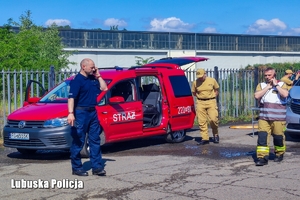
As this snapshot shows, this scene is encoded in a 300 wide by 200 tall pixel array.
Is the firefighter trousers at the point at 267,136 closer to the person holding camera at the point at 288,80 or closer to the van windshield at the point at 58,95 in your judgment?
the van windshield at the point at 58,95

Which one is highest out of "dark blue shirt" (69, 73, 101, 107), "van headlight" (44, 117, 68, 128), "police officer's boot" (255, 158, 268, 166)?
"dark blue shirt" (69, 73, 101, 107)

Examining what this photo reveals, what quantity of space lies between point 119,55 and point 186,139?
89.3ft

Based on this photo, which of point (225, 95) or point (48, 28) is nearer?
point (225, 95)

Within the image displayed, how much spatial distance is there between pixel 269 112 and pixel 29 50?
1627cm

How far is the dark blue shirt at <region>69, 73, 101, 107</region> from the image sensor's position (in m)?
8.77

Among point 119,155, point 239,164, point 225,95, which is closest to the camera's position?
point 239,164

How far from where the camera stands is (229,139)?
44.8ft

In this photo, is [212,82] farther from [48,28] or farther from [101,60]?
[101,60]

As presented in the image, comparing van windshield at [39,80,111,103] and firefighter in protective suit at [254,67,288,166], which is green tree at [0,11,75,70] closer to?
van windshield at [39,80,111,103]

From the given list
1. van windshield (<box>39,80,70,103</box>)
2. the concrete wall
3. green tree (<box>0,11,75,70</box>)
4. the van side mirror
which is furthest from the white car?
the concrete wall

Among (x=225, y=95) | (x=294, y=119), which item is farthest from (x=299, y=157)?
(x=225, y=95)

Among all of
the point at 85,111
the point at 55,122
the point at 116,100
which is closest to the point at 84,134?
the point at 85,111

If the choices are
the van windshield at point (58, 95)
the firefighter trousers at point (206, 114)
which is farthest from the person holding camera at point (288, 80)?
the van windshield at point (58, 95)

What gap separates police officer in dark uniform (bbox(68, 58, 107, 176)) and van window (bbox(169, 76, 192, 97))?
4247mm
